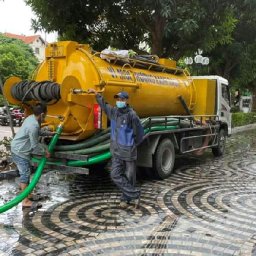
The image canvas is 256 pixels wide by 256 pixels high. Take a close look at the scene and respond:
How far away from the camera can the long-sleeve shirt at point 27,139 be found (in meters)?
5.95

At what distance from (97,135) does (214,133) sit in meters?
4.83

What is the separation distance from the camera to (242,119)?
76.1 ft

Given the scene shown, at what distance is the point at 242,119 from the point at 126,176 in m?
18.3

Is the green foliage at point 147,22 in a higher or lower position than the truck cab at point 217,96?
higher

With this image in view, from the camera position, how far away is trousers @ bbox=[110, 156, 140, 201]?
6.13m

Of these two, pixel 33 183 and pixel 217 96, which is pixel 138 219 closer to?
pixel 33 183

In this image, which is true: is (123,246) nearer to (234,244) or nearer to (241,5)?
(234,244)

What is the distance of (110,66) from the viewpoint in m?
7.50

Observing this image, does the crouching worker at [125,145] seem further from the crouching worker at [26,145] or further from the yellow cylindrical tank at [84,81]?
the crouching worker at [26,145]

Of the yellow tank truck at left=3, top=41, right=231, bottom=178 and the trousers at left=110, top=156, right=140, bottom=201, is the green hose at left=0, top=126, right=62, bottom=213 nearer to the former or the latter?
the yellow tank truck at left=3, top=41, right=231, bottom=178

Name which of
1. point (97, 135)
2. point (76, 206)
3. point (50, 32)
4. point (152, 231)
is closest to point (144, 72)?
point (97, 135)

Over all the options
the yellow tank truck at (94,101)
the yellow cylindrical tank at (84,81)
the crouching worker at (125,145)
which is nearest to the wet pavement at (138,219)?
the crouching worker at (125,145)

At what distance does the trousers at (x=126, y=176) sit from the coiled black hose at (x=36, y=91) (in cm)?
169

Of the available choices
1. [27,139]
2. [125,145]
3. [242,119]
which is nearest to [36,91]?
[27,139]
